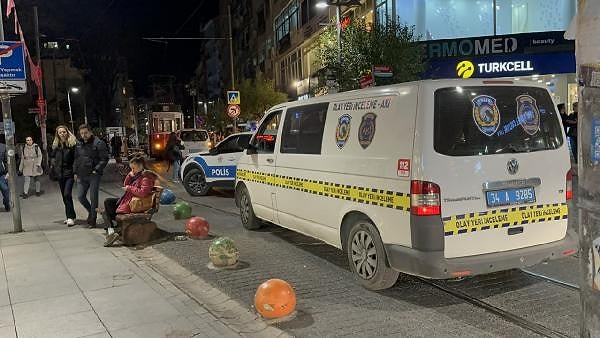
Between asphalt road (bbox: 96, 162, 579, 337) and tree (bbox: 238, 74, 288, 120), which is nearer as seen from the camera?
asphalt road (bbox: 96, 162, 579, 337)

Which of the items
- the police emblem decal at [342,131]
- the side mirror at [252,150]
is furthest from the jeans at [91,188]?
the police emblem decal at [342,131]

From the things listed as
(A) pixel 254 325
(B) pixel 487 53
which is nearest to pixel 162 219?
(A) pixel 254 325

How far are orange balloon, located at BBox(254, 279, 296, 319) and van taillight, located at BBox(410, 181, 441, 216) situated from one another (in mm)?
1351

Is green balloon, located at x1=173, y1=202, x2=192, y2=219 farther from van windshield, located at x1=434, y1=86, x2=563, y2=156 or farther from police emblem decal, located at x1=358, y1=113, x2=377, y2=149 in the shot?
van windshield, located at x1=434, y1=86, x2=563, y2=156

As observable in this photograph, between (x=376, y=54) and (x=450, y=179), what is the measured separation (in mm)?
13540

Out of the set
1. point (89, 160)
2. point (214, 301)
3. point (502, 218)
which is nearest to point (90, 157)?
point (89, 160)

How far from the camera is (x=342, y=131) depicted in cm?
594

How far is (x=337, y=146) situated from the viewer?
19.6 ft

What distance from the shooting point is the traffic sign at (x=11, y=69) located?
923 cm

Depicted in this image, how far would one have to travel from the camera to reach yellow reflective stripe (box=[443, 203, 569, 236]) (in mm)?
4793

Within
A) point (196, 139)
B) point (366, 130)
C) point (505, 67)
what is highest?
point (505, 67)

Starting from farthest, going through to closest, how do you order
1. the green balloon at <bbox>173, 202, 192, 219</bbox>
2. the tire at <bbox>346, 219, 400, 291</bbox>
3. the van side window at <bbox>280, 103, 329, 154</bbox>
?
the green balloon at <bbox>173, 202, 192, 219</bbox>
the van side window at <bbox>280, 103, 329, 154</bbox>
the tire at <bbox>346, 219, 400, 291</bbox>

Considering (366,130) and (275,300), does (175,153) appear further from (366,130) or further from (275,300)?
(275,300)

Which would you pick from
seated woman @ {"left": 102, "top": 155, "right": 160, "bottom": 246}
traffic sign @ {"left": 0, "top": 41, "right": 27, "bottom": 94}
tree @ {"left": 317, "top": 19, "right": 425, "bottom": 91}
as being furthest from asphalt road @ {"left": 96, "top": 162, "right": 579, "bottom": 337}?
tree @ {"left": 317, "top": 19, "right": 425, "bottom": 91}
